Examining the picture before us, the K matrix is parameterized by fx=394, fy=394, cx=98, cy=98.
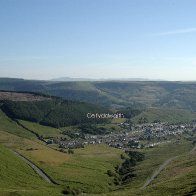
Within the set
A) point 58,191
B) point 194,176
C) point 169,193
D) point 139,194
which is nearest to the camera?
point 169,193

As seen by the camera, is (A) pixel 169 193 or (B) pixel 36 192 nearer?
(A) pixel 169 193

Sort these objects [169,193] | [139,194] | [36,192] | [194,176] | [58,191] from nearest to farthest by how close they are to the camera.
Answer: [169,193], [139,194], [194,176], [36,192], [58,191]

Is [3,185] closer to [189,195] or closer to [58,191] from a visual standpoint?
[58,191]

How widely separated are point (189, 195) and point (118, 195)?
41.5 meters

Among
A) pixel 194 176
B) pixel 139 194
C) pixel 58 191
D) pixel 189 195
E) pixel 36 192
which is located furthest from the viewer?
pixel 58 191

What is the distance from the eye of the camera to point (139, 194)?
140250 mm

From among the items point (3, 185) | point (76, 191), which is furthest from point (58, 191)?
point (3, 185)

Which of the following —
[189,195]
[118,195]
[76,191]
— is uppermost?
[189,195]

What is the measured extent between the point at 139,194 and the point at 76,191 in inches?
2607

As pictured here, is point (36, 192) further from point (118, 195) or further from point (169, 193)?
point (169, 193)

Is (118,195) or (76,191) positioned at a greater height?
(118,195)

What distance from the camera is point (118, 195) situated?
14725 centimetres

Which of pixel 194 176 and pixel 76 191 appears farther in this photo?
pixel 76 191

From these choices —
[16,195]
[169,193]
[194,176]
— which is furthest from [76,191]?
[169,193]
